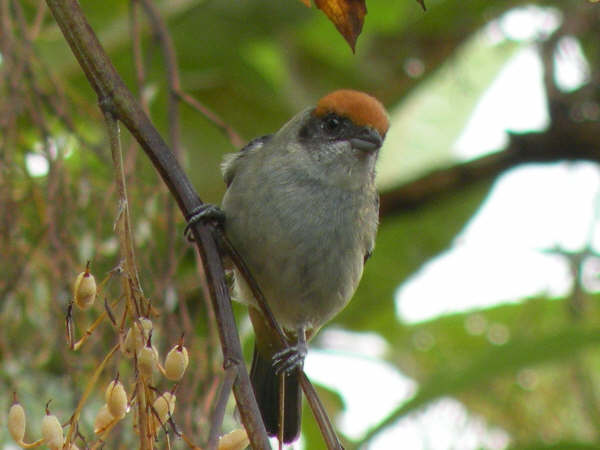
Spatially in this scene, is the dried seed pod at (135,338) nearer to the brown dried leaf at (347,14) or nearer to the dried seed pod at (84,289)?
the dried seed pod at (84,289)

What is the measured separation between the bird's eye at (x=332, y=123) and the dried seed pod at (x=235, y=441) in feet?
5.16

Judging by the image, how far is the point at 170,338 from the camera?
228 centimetres

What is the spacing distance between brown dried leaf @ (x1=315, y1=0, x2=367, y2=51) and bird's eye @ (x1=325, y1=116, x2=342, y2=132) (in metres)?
1.40

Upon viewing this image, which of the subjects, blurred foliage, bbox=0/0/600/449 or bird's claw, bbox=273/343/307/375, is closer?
blurred foliage, bbox=0/0/600/449

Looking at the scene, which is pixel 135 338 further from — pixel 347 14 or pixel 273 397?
pixel 273 397

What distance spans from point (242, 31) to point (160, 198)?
146cm

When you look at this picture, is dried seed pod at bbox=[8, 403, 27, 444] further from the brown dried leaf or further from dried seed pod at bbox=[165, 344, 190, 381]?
the brown dried leaf

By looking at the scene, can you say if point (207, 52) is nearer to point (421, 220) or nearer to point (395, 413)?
point (421, 220)

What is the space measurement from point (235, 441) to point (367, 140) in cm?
153

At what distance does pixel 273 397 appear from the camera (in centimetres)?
315

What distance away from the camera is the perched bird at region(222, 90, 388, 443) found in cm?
276

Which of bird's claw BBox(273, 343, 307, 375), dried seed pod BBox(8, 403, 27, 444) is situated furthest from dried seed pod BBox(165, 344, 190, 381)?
bird's claw BBox(273, 343, 307, 375)

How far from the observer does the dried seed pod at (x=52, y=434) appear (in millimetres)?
1455

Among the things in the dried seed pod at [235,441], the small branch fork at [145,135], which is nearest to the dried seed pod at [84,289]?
the small branch fork at [145,135]
